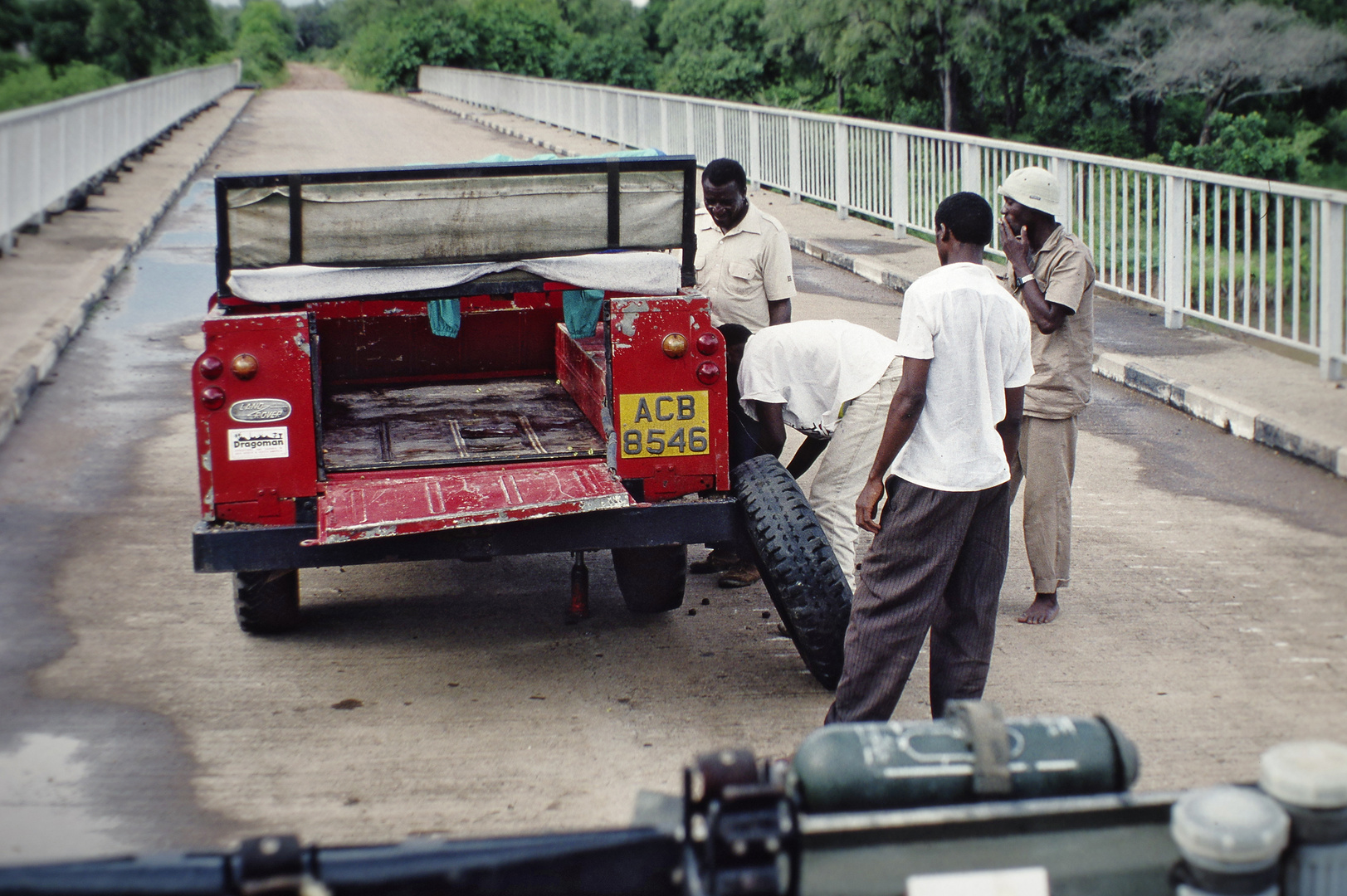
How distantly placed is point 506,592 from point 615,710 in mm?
1404

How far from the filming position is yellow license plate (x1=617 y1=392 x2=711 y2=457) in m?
5.16

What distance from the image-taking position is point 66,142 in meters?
18.6

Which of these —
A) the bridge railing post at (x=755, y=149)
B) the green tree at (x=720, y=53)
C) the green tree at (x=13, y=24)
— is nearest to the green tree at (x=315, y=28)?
the green tree at (x=13, y=24)

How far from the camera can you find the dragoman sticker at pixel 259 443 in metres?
4.92

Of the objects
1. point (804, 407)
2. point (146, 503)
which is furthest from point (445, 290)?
point (146, 503)

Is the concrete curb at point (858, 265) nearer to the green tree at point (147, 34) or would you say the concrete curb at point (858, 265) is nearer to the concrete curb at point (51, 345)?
the concrete curb at point (51, 345)

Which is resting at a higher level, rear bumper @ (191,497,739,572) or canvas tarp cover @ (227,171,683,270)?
canvas tarp cover @ (227,171,683,270)

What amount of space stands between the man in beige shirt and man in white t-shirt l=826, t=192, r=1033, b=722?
222 cm

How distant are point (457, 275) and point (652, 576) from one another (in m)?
1.42

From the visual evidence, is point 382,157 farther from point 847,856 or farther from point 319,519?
point 847,856

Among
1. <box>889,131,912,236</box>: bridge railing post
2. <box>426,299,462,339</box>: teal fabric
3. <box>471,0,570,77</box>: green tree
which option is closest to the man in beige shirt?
<box>426,299,462,339</box>: teal fabric

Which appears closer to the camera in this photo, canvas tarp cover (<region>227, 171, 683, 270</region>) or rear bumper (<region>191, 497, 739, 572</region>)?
rear bumper (<region>191, 497, 739, 572</region>)

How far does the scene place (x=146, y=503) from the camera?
7.34 m

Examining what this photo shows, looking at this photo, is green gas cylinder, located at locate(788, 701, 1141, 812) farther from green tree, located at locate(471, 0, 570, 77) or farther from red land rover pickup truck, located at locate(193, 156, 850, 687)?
green tree, located at locate(471, 0, 570, 77)
